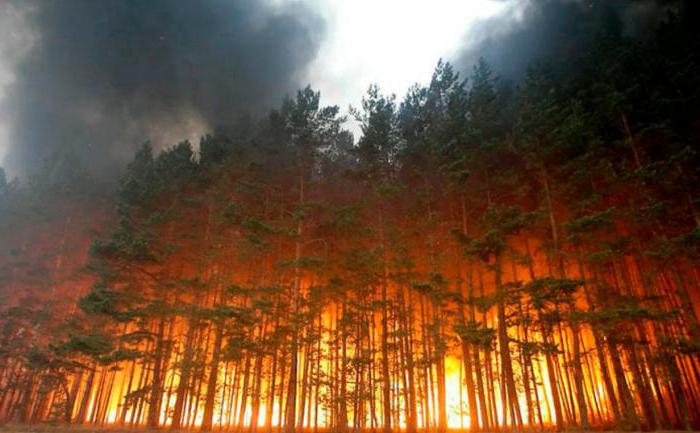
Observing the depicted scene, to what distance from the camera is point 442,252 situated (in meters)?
18.9

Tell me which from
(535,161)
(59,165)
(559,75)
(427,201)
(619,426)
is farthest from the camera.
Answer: (59,165)

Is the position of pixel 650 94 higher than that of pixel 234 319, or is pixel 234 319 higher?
pixel 650 94

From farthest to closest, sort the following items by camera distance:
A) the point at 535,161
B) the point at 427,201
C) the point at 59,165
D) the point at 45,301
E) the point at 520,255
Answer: the point at 59,165, the point at 45,301, the point at 427,201, the point at 535,161, the point at 520,255

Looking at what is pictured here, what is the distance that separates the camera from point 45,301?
26422mm

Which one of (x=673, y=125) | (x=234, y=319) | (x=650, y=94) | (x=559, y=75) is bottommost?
(x=234, y=319)

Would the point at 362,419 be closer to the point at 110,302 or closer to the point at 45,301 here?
the point at 110,302

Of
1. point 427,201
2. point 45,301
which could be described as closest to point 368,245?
point 427,201

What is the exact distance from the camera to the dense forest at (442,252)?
1515 centimetres

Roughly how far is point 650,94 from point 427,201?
10524 millimetres

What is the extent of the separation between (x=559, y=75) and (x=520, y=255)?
37.9ft

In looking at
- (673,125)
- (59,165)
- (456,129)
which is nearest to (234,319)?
(456,129)

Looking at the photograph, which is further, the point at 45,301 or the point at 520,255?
the point at 45,301

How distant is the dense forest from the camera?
49.7 ft

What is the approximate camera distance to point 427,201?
19.5 metres
